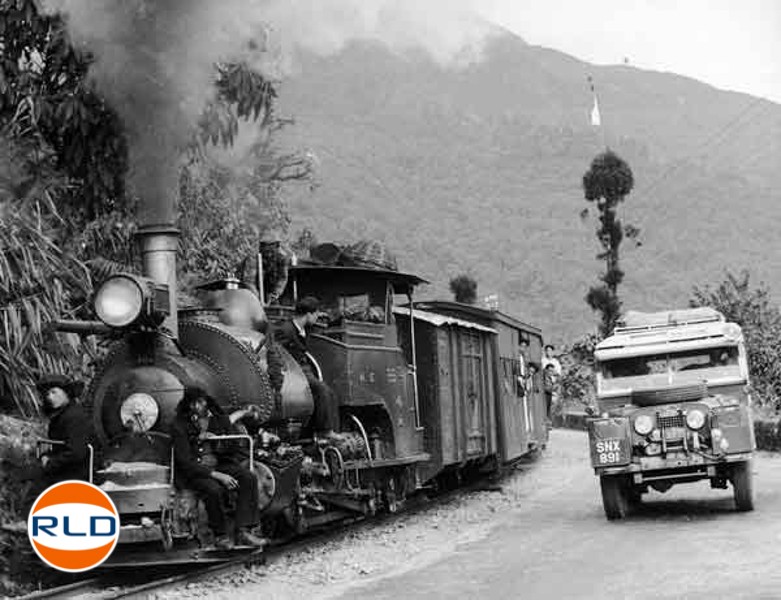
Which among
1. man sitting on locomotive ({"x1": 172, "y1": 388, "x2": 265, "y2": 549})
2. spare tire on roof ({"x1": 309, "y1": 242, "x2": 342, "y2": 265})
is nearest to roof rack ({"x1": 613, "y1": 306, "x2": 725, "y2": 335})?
spare tire on roof ({"x1": 309, "y1": 242, "x2": 342, "y2": 265})

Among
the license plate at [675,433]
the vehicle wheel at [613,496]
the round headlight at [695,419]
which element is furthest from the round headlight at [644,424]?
the vehicle wheel at [613,496]

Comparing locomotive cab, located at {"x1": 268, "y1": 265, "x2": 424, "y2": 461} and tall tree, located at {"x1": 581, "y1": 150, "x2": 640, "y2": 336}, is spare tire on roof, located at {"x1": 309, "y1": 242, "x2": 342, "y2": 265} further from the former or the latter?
tall tree, located at {"x1": 581, "y1": 150, "x2": 640, "y2": 336}

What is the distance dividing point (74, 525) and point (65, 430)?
14.8ft

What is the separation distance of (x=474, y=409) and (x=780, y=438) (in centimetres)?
835

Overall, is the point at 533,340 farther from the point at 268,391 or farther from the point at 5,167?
the point at 268,391

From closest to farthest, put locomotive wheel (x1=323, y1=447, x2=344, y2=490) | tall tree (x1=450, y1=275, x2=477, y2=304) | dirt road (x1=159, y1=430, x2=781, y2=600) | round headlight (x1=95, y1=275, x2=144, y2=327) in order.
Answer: dirt road (x1=159, y1=430, x2=781, y2=600) < round headlight (x1=95, y1=275, x2=144, y2=327) < locomotive wheel (x1=323, y1=447, x2=344, y2=490) < tall tree (x1=450, y1=275, x2=477, y2=304)

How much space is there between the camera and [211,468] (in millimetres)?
9492

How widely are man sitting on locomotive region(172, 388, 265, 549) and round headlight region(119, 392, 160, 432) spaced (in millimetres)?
176

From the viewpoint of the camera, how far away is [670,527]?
12250 millimetres

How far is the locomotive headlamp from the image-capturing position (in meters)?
9.17

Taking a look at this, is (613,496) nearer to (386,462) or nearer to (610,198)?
(386,462)

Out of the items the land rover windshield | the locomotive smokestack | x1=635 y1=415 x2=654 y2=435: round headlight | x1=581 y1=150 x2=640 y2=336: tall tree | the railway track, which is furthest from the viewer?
x1=581 y1=150 x2=640 y2=336: tall tree

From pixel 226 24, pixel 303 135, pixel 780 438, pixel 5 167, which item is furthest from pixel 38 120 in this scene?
pixel 303 135

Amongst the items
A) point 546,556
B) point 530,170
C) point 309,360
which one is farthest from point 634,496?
point 530,170
